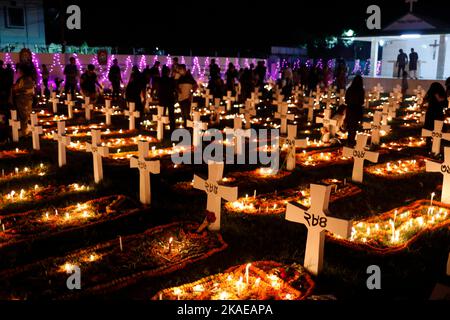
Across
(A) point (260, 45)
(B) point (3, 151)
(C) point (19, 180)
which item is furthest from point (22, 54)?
(A) point (260, 45)

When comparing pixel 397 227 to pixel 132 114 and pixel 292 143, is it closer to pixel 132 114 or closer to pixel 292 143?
pixel 292 143

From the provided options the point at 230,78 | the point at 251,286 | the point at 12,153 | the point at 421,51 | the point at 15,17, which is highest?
the point at 15,17

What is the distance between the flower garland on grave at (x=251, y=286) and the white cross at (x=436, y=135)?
6.48 m

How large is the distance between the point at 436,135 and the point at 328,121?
8.51 ft

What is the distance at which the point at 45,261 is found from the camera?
213 inches

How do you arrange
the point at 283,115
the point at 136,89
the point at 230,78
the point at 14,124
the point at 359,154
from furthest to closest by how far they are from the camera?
1. the point at 230,78
2. the point at 136,89
3. the point at 283,115
4. the point at 14,124
5. the point at 359,154

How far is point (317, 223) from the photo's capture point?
5.08 m

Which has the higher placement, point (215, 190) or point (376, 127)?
point (376, 127)

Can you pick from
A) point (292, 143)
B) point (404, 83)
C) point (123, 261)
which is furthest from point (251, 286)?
point (404, 83)

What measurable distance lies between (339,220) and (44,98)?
1957cm

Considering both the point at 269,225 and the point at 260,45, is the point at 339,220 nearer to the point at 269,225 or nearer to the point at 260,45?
the point at 269,225

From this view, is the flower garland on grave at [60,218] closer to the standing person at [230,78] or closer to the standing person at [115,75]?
the standing person at [115,75]

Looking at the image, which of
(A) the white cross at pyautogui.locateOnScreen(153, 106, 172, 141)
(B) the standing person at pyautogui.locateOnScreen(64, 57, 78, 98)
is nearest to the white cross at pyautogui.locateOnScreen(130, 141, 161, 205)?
(A) the white cross at pyautogui.locateOnScreen(153, 106, 172, 141)

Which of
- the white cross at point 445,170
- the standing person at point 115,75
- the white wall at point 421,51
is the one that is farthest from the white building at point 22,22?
the white cross at point 445,170
